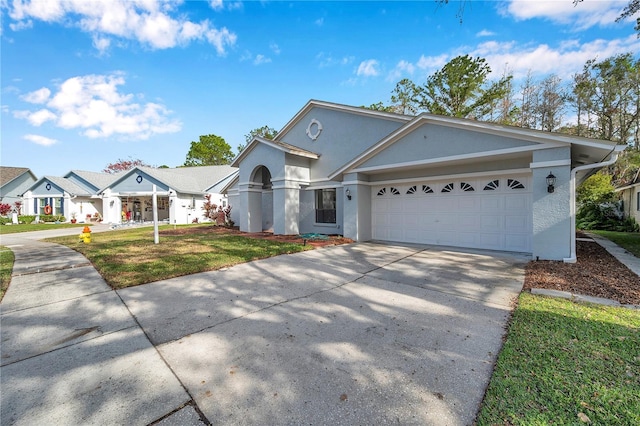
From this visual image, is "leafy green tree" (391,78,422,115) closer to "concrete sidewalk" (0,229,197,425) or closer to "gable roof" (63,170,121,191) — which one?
"concrete sidewalk" (0,229,197,425)

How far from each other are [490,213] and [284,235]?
871cm

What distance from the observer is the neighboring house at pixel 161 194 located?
24.2 m

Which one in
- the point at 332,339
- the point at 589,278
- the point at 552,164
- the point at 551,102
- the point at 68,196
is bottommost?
the point at 332,339

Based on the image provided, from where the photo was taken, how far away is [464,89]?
84.8 feet

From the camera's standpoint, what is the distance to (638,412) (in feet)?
7.04

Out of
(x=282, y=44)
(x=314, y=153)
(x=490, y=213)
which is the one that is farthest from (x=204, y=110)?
(x=490, y=213)

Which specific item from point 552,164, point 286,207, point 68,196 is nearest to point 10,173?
point 68,196

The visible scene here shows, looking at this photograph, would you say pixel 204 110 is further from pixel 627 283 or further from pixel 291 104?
pixel 627 283

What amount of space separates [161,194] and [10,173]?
26.4m

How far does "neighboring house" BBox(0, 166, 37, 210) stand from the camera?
30672mm

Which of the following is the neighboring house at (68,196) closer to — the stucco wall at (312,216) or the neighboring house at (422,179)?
the neighboring house at (422,179)

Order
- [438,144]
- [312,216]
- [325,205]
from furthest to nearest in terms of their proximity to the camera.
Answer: [312,216] → [325,205] → [438,144]

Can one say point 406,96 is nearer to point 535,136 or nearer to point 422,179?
point 422,179

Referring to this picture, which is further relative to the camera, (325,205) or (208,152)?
(208,152)
